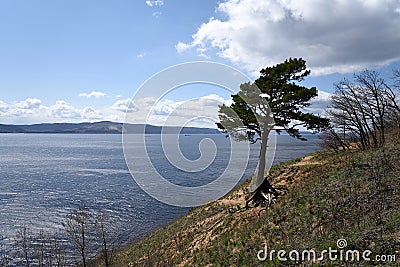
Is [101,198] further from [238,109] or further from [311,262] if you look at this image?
[311,262]

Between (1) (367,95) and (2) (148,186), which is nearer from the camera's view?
(1) (367,95)

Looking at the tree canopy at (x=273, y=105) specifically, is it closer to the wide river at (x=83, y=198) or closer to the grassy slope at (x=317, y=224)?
the grassy slope at (x=317, y=224)

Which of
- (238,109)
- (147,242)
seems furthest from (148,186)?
(238,109)

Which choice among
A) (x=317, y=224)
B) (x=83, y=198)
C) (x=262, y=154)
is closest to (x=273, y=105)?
(x=262, y=154)

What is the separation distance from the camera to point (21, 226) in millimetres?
39188

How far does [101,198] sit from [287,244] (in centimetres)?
4504

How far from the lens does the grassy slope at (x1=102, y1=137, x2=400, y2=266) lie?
35.2 ft

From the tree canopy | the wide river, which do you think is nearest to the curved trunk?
the tree canopy

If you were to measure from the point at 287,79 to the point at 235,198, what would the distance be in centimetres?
1360

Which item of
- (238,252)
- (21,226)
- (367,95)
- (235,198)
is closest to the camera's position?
(238,252)

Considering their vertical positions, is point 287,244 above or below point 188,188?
above

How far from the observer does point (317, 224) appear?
516 inches

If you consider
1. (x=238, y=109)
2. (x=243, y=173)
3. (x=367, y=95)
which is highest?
(x=367, y=95)

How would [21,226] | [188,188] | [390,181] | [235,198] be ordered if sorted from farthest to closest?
[188,188], [21,226], [235,198], [390,181]
